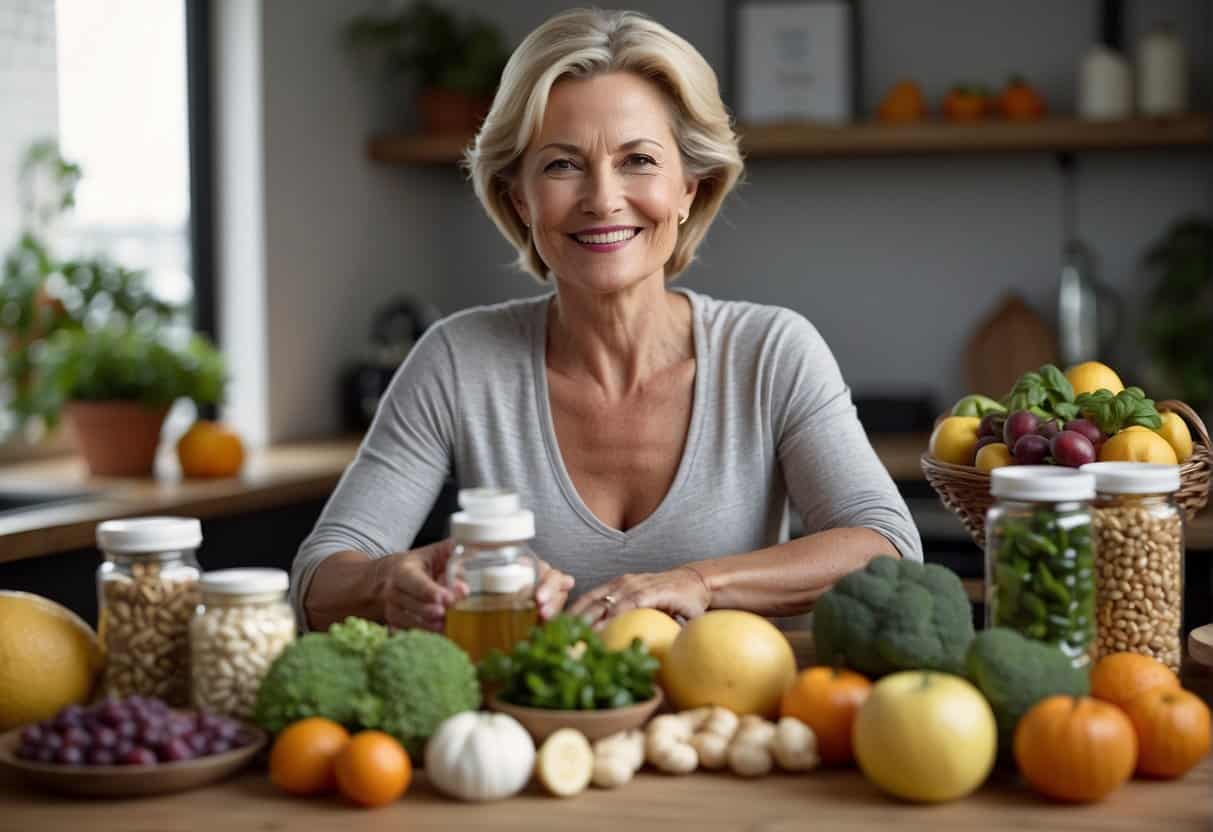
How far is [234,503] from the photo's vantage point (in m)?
3.10

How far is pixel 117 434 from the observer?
3.26 meters

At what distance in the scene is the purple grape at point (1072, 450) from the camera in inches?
57.6

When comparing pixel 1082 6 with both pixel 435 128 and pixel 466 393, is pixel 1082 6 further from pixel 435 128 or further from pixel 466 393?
pixel 466 393

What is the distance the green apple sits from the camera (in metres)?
1.06

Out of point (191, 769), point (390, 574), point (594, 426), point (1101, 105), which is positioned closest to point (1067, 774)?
point (191, 769)

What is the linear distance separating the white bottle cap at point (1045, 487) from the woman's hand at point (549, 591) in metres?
0.40

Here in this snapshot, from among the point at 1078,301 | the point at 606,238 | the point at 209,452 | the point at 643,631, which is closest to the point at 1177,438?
the point at 643,631

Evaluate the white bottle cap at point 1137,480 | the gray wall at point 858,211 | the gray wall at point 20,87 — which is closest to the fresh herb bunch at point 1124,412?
the white bottle cap at point 1137,480

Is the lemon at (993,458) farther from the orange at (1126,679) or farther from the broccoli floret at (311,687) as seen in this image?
the broccoli floret at (311,687)

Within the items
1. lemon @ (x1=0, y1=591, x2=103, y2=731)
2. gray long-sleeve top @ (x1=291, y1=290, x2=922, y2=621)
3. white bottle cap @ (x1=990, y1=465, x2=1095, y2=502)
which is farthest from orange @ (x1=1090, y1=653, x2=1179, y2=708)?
lemon @ (x1=0, y1=591, x2=103, y2=731)

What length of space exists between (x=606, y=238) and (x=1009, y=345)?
2619mm

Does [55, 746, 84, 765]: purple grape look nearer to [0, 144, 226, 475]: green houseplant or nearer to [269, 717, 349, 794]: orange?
[269, 717, 349, 794]: orange

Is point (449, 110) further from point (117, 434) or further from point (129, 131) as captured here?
point (117, 434)

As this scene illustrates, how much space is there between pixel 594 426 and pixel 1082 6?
2819 mm
